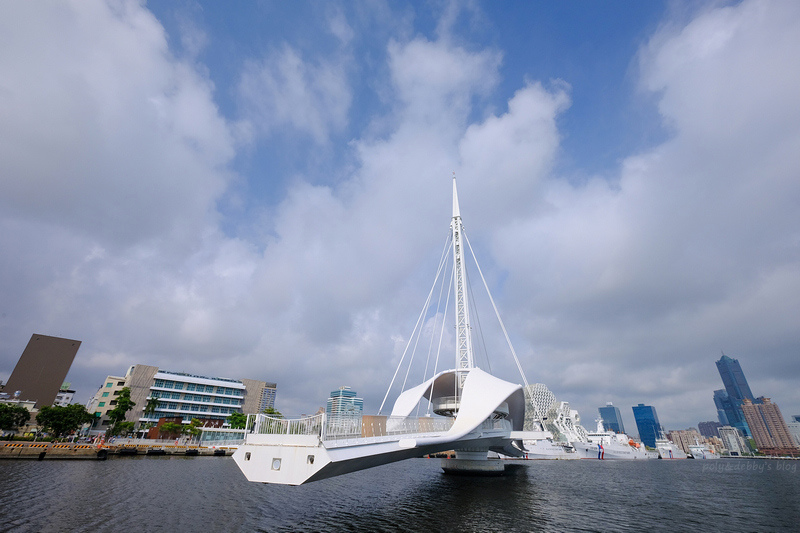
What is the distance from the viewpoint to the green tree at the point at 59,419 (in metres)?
45.4

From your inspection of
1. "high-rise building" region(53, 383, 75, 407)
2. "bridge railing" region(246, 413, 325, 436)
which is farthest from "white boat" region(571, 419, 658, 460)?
"high-rise building" region(53, 383, 75, 407)

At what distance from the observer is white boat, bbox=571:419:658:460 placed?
82250mm

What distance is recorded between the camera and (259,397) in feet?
269

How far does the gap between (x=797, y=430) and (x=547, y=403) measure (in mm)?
189094

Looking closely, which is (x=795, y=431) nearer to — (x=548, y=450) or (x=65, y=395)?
(x=548, y=450)

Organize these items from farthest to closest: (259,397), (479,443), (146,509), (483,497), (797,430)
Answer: (797,430), (259,397), (479,443), (483,497), (146,509)

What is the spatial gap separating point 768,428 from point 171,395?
274414 millimetres

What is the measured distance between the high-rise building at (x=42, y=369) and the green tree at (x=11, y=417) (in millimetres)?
16197

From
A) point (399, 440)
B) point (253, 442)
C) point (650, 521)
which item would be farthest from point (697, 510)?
point (253, 442)

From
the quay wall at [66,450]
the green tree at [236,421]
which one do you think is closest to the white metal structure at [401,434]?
the quay wall at [66,450]

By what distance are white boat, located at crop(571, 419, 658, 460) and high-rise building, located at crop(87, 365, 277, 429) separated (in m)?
77.0

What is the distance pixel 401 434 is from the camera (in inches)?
735

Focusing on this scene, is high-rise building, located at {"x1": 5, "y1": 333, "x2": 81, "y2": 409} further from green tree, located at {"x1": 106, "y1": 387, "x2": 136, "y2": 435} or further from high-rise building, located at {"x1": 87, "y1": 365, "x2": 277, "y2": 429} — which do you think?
green tree, located at {"x1": 106, "y1": 387, "x2": 136, "y2": 435}

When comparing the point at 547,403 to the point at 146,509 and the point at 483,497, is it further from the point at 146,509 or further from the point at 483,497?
the point at 146,509
